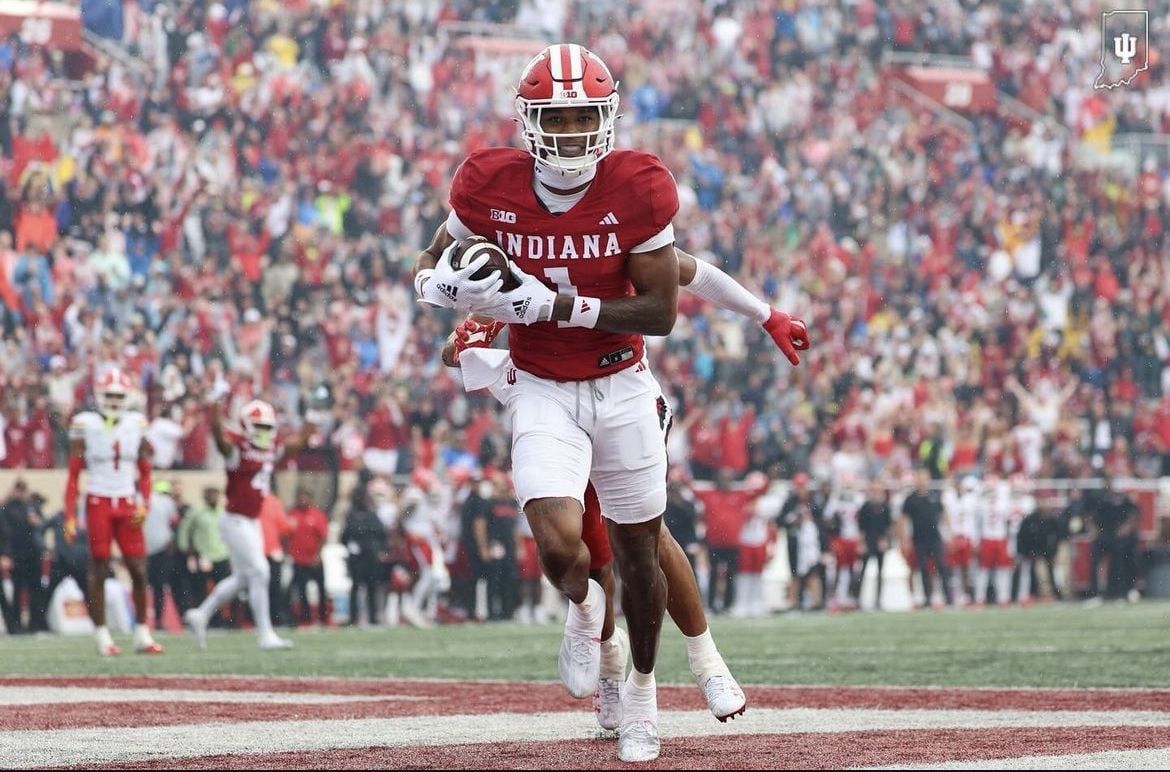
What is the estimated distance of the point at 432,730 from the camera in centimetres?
597

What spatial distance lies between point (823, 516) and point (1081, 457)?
3495 millimetres

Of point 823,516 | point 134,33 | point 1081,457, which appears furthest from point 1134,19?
point 134,33

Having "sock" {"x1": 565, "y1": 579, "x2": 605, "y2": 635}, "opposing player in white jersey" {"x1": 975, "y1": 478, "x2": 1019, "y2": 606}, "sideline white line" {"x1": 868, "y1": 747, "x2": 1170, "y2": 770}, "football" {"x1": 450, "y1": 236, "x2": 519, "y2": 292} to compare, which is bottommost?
"opposing player in white jersey" {"x1": 975, "y1": 478, "x2": 1019, "y2": 606}

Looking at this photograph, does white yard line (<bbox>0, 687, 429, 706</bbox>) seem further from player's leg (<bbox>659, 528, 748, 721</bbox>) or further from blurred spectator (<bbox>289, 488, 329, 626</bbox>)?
blurred spectator (<bbox>289, 488, 329, 626</bbox>)

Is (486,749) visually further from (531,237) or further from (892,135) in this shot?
(892,135)

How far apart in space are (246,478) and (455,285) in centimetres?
819

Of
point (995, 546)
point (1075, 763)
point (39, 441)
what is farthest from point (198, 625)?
point (995, 546)

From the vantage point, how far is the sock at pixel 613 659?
601 cm

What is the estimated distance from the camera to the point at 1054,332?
76.1 ft

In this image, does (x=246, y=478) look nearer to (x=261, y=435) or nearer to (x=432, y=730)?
(x=261, y=435)

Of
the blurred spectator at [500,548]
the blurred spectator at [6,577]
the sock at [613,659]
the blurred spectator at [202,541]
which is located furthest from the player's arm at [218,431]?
the sock at [613,659]

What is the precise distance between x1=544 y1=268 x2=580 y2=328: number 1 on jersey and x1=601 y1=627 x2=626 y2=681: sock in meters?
1.13

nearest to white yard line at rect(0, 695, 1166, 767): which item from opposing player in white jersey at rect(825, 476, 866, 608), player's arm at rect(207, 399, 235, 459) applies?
player's arm at rect(207, 399, 235, 459)

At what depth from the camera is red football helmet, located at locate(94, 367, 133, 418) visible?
12.7 meters
